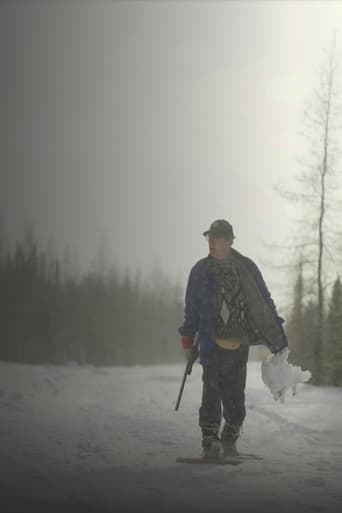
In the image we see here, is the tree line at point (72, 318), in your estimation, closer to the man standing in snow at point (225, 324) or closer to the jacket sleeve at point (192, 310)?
the jacket sleeve at point (192, 310)

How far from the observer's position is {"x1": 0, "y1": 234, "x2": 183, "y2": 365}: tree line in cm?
5869

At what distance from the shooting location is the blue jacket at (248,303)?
5.89m

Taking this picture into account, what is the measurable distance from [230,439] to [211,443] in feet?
0.91

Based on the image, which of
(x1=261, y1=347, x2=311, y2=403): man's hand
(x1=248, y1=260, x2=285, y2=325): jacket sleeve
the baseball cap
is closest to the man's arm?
the baseball cap

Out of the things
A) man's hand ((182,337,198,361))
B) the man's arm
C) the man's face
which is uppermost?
the man's face

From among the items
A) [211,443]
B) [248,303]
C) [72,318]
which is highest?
[72,318]

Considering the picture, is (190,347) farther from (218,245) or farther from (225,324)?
(218,245)

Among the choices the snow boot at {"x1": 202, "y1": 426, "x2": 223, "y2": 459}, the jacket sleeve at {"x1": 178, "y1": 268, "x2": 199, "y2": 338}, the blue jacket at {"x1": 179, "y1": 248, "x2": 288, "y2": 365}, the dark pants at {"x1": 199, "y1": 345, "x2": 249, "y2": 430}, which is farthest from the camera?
the jacket sleeve at {"x1": 178, "y1": 268, "x2": 199, "y2": 338}

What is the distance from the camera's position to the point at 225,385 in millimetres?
5879

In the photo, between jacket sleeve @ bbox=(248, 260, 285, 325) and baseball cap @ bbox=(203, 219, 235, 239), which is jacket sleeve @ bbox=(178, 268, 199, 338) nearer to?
baseball cap @ bbox=(203, 219, 235, 239)

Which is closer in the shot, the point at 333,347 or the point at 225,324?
the point at 225,324

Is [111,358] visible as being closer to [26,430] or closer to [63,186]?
[26,430]

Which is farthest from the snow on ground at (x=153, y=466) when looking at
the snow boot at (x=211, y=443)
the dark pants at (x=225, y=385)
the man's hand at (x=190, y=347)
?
the man's hand at (x=190, y=347)

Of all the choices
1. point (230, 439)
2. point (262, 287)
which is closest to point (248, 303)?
point (262, 287)
